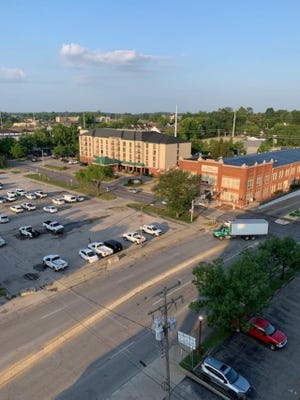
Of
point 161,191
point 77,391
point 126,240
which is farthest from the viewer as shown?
point 161,191

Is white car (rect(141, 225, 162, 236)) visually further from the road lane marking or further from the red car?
the red car

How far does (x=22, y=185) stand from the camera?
79.0 meters

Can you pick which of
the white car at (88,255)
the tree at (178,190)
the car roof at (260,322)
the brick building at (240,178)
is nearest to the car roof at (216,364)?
the car roof at (260,322)

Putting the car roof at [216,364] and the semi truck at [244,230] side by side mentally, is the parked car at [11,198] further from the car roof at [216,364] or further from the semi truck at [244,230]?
the car roof at [216,364]

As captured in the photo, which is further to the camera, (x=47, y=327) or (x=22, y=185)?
(x=22, y=185)

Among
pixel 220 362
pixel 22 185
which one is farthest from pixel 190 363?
pixel 22 185

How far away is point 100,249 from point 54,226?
11949 millimetres

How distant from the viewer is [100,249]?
39156mm

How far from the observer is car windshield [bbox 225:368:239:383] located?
19084 mm

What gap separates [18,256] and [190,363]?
26.3 meters

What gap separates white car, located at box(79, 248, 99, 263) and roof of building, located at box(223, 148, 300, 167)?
35.7 m

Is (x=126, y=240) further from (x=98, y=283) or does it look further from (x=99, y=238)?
(x=98, y=283)

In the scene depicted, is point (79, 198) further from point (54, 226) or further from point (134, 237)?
point (134, 237)

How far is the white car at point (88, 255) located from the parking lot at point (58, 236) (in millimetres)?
622
